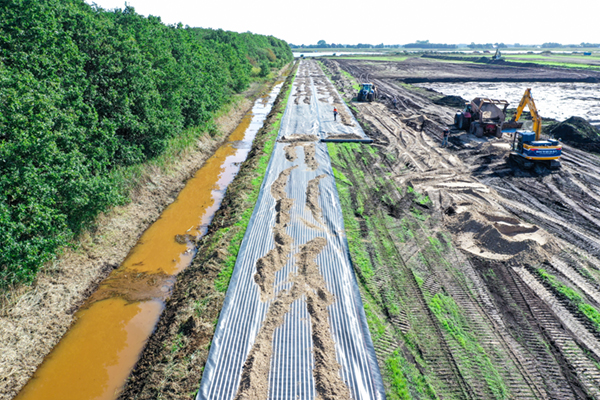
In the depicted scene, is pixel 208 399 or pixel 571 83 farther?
pixel 571 83

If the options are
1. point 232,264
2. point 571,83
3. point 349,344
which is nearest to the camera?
point 349,344

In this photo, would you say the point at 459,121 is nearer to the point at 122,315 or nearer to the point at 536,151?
the point at 536,151

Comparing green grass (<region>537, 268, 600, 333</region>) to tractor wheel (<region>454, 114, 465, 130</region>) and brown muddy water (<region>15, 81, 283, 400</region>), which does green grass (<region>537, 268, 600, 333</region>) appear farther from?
tractor wheel (<region>454, 114, 465, 130</region>)

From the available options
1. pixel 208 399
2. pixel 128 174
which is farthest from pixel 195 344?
pixel 128 174

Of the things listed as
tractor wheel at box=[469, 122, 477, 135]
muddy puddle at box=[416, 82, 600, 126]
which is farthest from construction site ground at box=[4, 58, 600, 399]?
muddy puddle at box=[416, 82, 600, 126]

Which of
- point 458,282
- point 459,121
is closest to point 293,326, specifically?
point 458,282

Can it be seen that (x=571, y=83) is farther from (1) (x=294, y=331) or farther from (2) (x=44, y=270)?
(2) (x=44, y=270)
